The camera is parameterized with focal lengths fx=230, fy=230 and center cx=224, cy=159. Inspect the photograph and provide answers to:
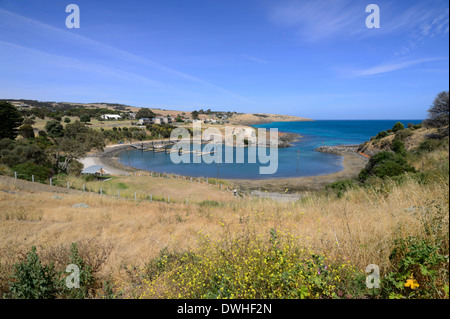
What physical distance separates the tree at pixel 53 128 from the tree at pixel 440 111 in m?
43.0

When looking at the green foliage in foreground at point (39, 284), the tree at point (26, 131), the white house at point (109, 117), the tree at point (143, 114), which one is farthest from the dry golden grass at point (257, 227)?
the tree at point (143, 114)

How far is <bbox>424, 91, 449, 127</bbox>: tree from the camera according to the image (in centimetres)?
1920

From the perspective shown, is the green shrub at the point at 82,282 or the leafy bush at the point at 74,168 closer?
the green shrub at the point at 82,282

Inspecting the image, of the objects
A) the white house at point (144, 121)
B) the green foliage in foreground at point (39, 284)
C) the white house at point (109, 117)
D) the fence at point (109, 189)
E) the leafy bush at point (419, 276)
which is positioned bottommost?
the fence at point (109, 189)

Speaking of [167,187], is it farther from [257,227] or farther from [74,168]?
[257,227]

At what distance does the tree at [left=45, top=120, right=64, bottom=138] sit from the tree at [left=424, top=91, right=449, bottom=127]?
4297cm

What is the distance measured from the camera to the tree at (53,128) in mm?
30992

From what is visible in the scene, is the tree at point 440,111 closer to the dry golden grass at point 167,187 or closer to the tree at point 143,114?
the dry golden grass at point 167,187

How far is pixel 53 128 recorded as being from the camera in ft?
103

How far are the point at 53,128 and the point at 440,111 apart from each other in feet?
145

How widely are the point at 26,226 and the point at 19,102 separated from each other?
2232 centimetres

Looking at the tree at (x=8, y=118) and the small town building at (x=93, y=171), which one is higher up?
the tree at (x=8, y=118)

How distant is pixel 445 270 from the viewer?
2145 millimetres
